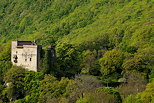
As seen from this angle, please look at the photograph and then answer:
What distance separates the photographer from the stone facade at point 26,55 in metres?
85.7

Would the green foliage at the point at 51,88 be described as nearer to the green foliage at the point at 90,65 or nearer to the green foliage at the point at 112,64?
the green foliage at the point at 112,64

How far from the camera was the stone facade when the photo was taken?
3374 inches

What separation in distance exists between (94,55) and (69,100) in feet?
127

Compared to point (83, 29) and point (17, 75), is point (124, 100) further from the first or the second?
point (83, 29)

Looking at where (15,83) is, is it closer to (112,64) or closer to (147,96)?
(112,64)

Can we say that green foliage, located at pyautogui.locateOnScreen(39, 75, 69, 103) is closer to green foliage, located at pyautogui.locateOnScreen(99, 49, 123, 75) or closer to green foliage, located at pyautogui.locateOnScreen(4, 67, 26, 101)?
green foliage, located at pyautogui.locateOnScreen(4, 67, 26, 101)

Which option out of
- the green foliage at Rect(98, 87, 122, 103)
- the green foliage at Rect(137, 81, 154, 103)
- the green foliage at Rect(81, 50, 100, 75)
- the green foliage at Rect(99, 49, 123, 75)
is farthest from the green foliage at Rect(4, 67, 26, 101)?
the green foliage at Rect(137, 81, 154, 103)

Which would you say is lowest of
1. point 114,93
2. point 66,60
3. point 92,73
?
point 114,93

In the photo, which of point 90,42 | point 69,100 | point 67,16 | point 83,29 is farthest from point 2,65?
point 67,16

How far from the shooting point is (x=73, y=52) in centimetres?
9056

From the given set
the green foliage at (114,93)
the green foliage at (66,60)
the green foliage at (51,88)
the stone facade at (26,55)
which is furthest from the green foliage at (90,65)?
the green foliage at (114,93)

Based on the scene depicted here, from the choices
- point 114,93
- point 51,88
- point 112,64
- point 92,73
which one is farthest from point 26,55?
point 112,64

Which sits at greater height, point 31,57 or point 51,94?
point 31,57

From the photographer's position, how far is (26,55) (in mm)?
87062
